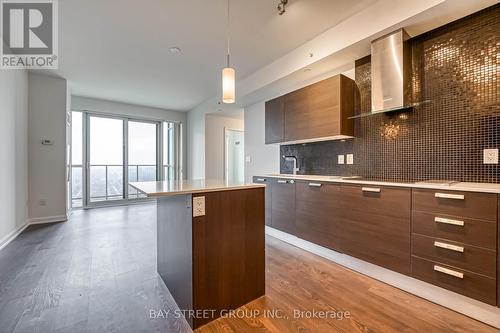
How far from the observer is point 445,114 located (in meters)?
2.14

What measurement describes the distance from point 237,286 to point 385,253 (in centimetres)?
140

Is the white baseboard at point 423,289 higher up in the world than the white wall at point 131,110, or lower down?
lower down

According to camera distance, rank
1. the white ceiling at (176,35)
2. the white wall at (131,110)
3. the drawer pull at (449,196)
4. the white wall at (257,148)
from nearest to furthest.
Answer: the drawer pull at (449,196) → the white ceiling at (176,35) → the white wall at (257,148) → the white wall at (131,110)

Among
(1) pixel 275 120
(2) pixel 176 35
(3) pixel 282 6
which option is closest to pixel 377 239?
(1) pixel 275 120

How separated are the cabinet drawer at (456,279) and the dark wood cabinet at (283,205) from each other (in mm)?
1463

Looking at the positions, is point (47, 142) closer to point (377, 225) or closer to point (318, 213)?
point (318, 213)

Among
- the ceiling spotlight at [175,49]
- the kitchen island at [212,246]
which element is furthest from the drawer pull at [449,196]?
the ceiling spotlight at [175,49]

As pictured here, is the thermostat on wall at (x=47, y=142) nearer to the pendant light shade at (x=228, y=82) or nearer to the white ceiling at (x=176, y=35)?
the white ceiling at (x=176, y=35)

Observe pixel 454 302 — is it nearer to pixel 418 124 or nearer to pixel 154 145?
pixel 418 124

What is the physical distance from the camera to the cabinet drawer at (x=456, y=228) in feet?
5.19

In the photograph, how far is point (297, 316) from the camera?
1.71 meters

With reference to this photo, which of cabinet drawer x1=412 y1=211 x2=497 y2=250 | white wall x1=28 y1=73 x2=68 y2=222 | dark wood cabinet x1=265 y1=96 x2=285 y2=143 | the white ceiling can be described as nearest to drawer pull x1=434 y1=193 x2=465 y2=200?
cabinet drawer x1=412 y1=211 x2=497 y2=250

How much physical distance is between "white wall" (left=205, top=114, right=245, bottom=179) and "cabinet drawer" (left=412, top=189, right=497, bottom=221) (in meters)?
4.98

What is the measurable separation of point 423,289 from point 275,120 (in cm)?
274
